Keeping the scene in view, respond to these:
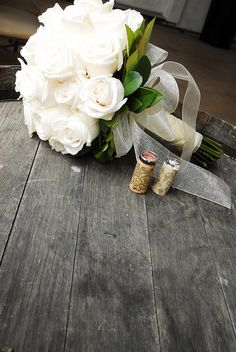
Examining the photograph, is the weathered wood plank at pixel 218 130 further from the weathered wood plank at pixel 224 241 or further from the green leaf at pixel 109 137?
the green leaf at pixel 109 137

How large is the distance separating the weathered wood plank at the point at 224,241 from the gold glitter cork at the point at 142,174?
0.53 feet

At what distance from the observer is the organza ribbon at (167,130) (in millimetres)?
969

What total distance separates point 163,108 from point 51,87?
0.30 meters

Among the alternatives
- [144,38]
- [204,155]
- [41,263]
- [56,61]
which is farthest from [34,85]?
[204,155]

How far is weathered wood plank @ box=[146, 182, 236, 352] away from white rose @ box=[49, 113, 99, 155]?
0.69ft

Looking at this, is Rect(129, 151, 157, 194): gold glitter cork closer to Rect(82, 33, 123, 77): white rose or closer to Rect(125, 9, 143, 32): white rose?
Rect(82, 33, 123, 77): white rose

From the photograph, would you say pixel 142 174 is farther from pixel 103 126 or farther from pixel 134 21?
pixel 134 21

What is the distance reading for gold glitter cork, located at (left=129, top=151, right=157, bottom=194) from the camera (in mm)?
914

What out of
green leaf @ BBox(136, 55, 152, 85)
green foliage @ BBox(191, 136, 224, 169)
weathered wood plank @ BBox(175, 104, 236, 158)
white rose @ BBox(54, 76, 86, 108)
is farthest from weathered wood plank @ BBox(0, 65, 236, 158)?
white rose @ BBox(54, 76, 86, 108)

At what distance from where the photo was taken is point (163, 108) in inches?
40.2

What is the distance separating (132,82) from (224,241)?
427 mm

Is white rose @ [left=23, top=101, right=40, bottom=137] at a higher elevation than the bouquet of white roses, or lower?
lower

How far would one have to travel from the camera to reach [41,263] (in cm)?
66

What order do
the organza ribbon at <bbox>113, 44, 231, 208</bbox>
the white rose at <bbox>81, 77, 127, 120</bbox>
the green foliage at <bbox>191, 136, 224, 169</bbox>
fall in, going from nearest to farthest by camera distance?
the white rose at <bbox>81, 77, 127, 120</bbox>
the organza ribbon at <bbox>113, 44, 231, 208</bbox>
the green foliage at <bbox>191, 136, 224, 169</bbox>
